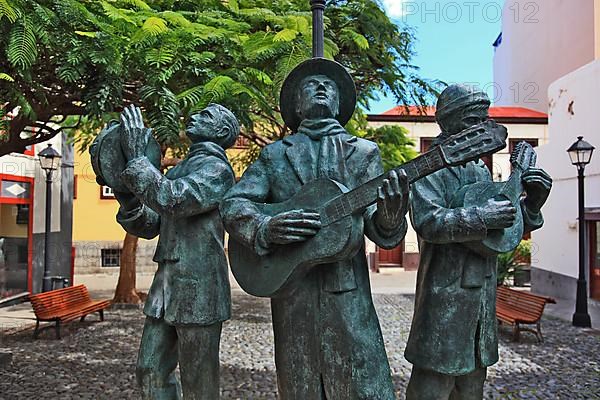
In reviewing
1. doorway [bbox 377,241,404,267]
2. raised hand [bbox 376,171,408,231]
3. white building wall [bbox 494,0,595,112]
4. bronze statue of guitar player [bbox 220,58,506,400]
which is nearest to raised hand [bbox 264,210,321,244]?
bronze statue of guitar player [bbox 220,58,506,400]

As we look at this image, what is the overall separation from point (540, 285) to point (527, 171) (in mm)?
12941

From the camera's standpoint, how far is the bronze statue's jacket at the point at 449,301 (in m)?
2.54

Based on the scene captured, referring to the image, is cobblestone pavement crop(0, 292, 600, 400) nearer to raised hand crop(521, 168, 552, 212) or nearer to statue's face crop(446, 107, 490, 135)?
raised hand crop(521, 168, 552, 212)

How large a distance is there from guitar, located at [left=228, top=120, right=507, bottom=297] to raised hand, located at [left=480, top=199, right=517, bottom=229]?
11.0 inches

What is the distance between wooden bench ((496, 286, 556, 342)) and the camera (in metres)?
8.47

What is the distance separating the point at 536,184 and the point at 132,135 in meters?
1.96

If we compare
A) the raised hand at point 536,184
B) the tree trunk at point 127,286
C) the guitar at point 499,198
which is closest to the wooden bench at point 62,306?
the tree trunk at point 127,286

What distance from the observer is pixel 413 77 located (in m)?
7.42

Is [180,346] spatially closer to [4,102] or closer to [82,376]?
[4,102]

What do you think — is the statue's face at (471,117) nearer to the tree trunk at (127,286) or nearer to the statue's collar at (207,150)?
the statue's collar at (207,150)

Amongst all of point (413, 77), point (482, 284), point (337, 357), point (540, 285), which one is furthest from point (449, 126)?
point (540, 285)

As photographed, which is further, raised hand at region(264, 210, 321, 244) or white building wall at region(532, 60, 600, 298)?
white building wall at region(532, 60, 600, 298)

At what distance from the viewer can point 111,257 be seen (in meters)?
17.9

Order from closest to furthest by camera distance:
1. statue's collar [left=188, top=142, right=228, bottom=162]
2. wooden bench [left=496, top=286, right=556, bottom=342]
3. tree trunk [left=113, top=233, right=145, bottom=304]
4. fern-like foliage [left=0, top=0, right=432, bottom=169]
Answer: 1. statue's collar [left=188, top=142, right=228, bottom=162]
2. fern-like foliage [left=0, top=0, right=432, bottom=169]
3. wooden bench [left=496, top=286, right=556, bottom=342]
4. tree trunk [left=113, top=233, right=145, bottom=304]
